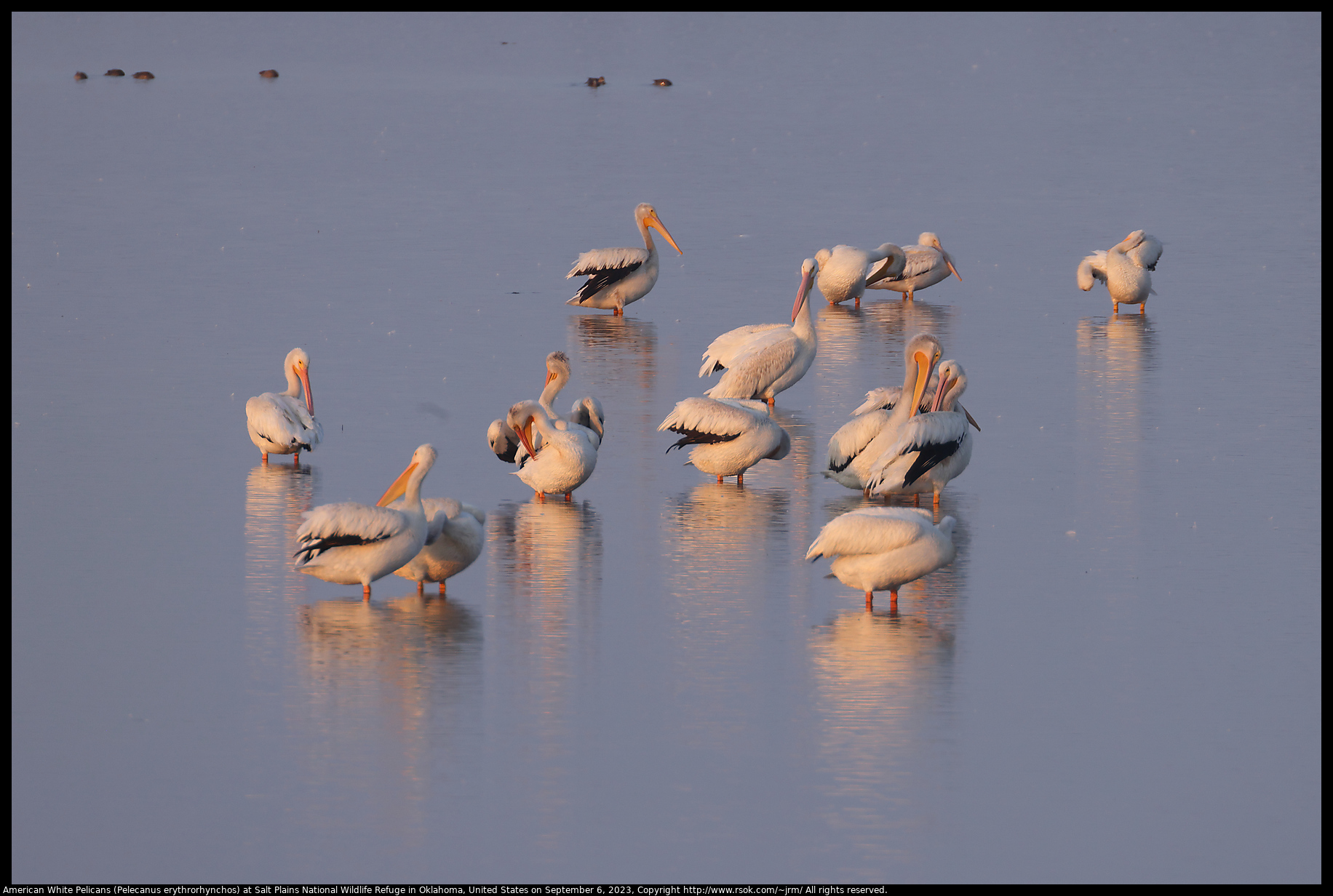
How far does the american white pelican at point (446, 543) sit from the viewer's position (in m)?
7.84

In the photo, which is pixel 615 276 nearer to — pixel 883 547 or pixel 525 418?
pixel 525 418

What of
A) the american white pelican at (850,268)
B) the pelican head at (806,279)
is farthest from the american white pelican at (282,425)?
the american white pelican at (850,268)

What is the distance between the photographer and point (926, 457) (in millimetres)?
9344

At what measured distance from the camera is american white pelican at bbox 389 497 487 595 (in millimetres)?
7844

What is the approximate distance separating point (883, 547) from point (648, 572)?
1.28 meters

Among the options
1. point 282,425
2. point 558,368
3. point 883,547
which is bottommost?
point 883,547

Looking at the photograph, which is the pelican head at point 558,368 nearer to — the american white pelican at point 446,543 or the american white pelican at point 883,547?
the american white pelican at point 446,543

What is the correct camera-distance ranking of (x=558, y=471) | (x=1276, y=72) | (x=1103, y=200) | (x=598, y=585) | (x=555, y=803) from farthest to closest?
(x=1276, y=72), (x=1103, y=200), (x=558, y=471), (x=598, y=585), (x=555, y=803)

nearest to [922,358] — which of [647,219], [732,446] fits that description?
[732,446]

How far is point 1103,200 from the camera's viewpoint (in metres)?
23.0

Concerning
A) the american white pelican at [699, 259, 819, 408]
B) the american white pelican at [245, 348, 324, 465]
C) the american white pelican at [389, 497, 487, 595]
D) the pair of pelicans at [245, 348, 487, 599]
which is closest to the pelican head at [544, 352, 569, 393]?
the american white pelican at [699, 259, 819, 408]

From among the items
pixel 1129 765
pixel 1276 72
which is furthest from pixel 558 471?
pixel 1276 72

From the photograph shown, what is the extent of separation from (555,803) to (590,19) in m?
71.7
